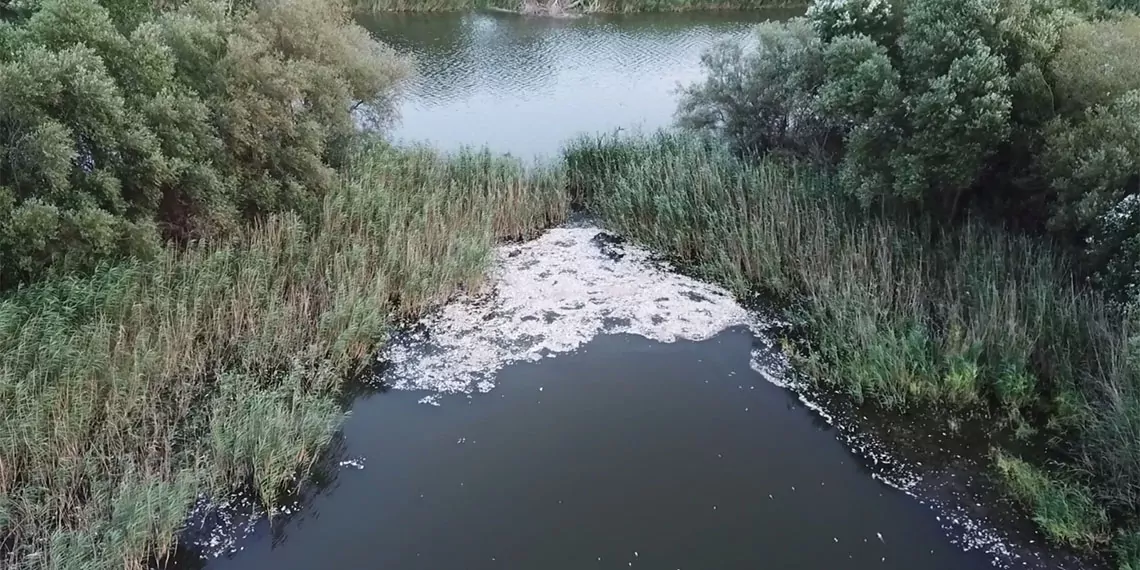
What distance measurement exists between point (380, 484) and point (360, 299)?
2.45 meters

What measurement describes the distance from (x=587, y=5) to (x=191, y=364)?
79.9 ft

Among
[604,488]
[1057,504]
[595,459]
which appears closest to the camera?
[1057,504]

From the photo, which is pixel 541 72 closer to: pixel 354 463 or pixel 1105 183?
pixel 1105 183

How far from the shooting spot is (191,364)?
7027 millimetres

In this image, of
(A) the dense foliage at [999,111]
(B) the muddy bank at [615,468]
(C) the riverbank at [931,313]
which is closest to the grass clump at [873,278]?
(C) the riverbank at [931,313]

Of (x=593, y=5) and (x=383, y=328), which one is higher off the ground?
(x=593, y=5)

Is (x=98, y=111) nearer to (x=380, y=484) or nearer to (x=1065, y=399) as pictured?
(x=380, y=484)

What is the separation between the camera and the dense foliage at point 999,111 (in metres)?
7.08

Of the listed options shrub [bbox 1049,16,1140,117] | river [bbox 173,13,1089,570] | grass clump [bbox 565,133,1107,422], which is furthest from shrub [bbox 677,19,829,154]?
shrub [bbox 1049,16,1140,117]

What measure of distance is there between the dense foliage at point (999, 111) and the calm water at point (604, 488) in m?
3.17

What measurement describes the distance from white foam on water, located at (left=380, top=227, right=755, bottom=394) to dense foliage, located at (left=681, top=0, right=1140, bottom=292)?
2541 mm

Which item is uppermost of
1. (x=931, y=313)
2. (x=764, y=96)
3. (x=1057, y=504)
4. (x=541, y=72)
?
(x=764, y=96)

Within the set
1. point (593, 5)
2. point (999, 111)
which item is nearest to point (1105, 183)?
point (999, 111)

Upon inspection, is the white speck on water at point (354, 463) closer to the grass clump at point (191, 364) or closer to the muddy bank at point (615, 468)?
the muddy bank at point (615, 468)
